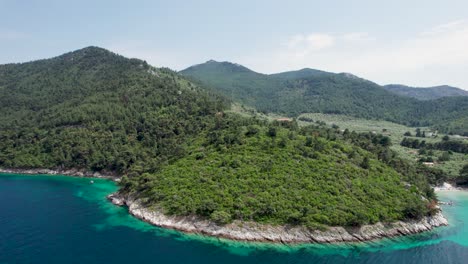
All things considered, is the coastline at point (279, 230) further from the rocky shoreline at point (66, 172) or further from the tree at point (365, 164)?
the rocky shoreline at point (66, 172)

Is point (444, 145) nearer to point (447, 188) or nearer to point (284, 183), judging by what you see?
point (447, 188)

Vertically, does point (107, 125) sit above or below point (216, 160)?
above

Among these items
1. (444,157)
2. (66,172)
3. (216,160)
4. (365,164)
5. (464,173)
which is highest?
(365,164)

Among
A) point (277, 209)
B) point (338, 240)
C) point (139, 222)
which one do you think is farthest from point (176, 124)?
point (338, 240)

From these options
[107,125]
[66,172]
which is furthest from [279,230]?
[107,125]

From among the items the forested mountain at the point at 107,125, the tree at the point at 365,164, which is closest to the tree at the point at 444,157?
the tree at the point at 365,164

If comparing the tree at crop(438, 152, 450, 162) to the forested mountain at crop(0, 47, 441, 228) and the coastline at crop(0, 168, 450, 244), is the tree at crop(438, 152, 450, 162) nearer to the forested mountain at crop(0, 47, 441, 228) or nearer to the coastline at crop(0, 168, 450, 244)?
the forested mountain at crop(0, 47, 441, 228)
